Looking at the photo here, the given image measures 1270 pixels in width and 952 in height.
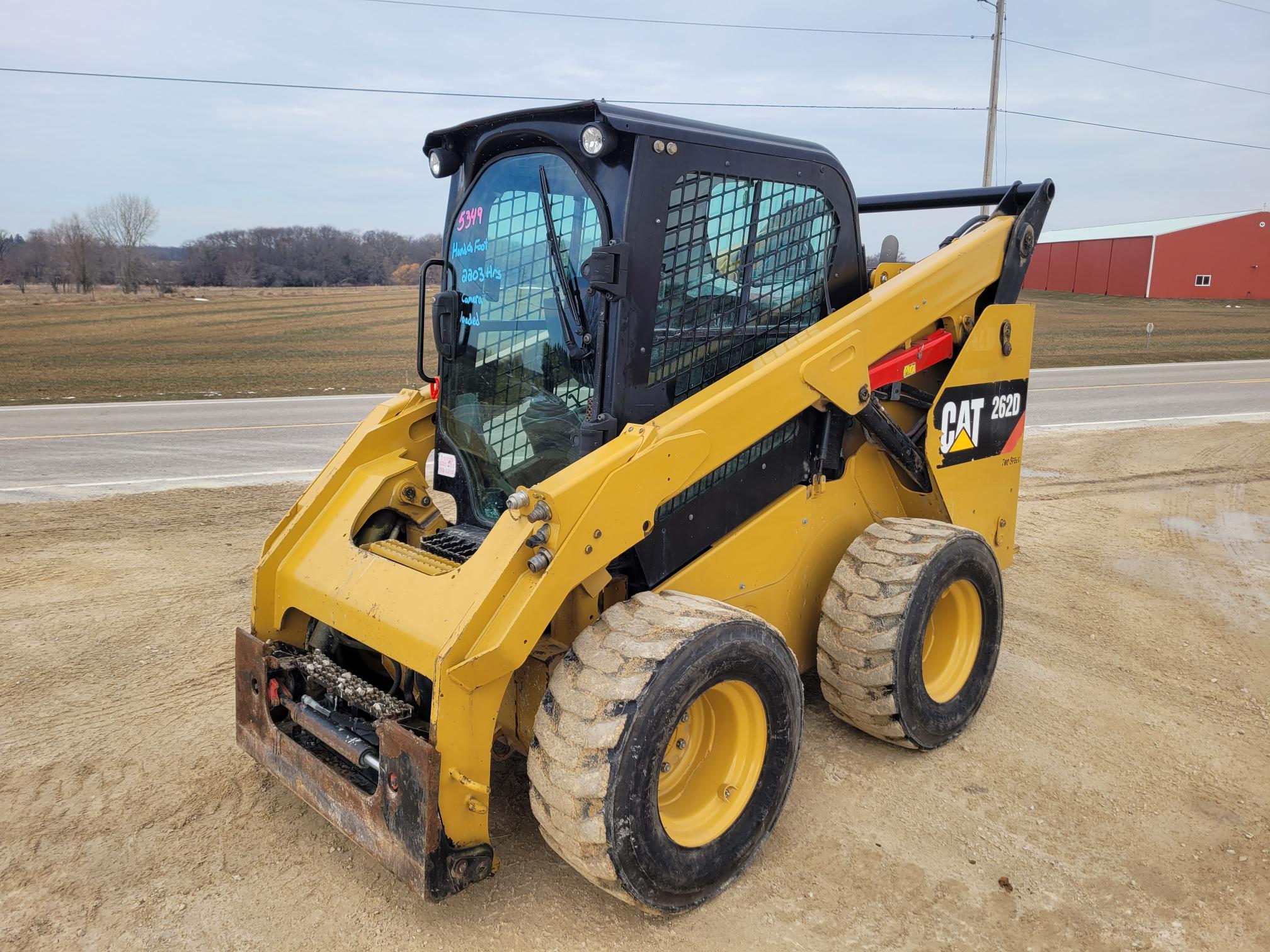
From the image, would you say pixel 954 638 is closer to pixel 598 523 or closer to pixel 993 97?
pixel 598 523

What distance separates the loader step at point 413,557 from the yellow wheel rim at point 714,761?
3.34ft

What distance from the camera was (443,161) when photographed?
4035 millimetres

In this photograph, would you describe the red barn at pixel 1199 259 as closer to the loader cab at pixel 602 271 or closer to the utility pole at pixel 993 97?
the utility pole at pixel 993 97

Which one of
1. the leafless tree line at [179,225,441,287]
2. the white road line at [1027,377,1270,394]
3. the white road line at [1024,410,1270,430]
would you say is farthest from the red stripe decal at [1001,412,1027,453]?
the leafless tree line at [179,225,441,287]

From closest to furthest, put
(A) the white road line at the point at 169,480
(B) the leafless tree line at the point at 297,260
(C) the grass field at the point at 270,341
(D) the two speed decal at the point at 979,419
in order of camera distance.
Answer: (D) the two speed decal at the point at 979,419, (A) the white road line at the point at 169,480, (C) the grass field at the point at 270,341, (B) the leafless tree line at the point at 297,260

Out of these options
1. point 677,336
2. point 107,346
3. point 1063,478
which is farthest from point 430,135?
point 107,346

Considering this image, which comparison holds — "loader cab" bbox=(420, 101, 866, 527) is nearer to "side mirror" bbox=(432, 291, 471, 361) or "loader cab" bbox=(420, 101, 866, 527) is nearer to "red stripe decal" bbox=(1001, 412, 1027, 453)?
"side mirror" bbox=(432, 291, 471, 361)

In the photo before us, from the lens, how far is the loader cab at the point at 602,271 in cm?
335

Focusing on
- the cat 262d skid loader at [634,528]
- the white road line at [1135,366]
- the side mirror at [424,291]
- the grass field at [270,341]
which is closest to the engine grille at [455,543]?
the cat 262d skid loader at [634,528]

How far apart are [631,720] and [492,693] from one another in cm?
45

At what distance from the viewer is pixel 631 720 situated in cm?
291

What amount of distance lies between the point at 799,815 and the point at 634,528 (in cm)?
143

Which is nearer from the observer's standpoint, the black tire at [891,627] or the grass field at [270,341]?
the black tire at [891,627]

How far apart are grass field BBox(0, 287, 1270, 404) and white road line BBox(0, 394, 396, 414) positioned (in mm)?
494
